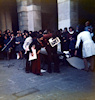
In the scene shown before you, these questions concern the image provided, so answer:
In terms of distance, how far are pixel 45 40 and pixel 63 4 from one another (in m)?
3.70

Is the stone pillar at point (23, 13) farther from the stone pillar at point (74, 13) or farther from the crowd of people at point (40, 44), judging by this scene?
the stone pillar at point (74, 13)

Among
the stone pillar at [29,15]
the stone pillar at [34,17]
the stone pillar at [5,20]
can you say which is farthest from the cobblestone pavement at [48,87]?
the stone pillar at [5,20]

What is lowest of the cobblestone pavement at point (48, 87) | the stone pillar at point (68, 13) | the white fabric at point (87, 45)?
the cobblestone pavement at point (48, 87)

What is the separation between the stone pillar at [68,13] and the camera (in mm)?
8871

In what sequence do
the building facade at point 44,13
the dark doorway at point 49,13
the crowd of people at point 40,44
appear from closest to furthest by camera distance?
the crowd of people at point 40,44, the building facade at point 44,13, the dark doorway at point 49,13

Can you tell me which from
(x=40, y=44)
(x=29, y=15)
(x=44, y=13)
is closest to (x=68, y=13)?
(x=40, y=44)

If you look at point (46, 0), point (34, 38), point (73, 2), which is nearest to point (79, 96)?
point (34, 38)

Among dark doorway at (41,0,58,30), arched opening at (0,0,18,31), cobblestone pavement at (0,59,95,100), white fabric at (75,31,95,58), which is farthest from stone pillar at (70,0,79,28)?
arched opening at (0,0,18,31)

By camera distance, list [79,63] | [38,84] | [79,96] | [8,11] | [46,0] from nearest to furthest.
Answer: [79,96]
[38,84]
[79,63]
[46,0]
[8,11]

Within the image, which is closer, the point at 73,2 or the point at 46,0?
the point at 73,2

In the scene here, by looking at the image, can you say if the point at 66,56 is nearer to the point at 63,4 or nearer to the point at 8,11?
the point at 63,4

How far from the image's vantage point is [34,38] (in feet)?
20.7

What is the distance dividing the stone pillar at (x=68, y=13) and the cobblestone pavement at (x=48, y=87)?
3.87m

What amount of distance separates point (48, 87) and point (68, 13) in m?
5.52
